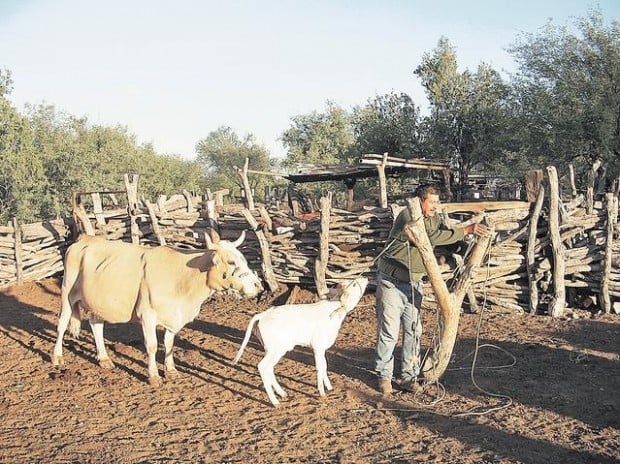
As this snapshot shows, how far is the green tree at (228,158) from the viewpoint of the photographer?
41050 mm

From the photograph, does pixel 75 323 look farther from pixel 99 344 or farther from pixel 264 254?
pixel 264 254

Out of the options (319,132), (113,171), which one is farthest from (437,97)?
(319,132)

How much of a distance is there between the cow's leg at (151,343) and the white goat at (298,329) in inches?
51.2

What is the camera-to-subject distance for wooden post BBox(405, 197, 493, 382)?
225 inches

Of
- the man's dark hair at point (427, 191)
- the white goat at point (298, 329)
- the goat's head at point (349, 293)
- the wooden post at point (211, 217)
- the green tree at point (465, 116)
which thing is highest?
the green tree at point (465, 116)

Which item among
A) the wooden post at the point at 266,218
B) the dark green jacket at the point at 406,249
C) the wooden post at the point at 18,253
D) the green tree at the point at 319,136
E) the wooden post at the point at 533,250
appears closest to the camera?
the dark green jacket at the point at 406,249

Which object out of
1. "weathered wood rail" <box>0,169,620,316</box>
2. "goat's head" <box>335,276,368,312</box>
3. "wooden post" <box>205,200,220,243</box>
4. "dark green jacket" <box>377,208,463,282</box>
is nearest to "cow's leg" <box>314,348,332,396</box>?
"goat's head" <box>335,276,368,312</box>

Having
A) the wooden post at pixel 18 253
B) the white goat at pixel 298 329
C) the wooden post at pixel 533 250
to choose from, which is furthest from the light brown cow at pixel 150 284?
the wooden post at pixel 18 253

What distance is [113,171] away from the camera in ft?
87.5

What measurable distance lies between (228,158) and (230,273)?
43.4 m

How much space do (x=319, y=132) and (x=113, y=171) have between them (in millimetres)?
18595

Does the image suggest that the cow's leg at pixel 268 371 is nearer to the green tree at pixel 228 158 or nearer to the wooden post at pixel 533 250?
the wooden post at pixel 533 250

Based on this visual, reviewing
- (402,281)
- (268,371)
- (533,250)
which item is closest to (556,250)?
(533,250)

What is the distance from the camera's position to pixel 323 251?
10.5m
